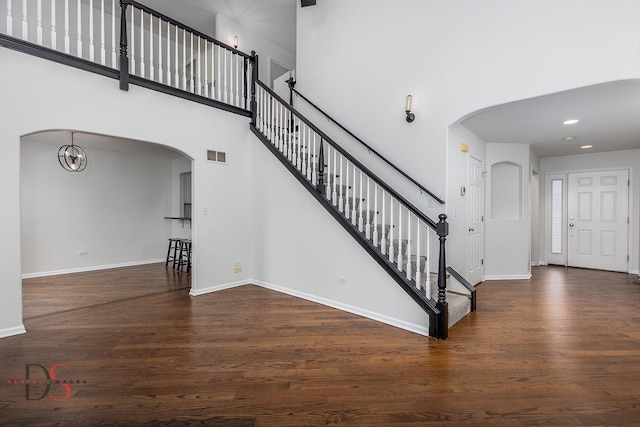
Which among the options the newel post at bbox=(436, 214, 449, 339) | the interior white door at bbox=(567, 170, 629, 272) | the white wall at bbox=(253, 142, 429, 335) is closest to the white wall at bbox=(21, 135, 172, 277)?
the white wall at bbox=(253, 142, 429, 335)

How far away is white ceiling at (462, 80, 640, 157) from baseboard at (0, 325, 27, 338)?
5.57 m

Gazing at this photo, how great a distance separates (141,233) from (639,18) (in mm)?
8513

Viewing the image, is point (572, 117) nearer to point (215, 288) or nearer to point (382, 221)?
point (382, 221)

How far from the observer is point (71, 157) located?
5.57 meters

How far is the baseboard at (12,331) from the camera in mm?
2871

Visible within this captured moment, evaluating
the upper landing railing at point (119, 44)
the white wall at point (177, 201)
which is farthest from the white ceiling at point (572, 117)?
the white wall at point (177, 201)

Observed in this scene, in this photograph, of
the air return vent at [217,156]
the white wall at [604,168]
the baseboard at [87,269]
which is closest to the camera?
the air return vent at [217,156]

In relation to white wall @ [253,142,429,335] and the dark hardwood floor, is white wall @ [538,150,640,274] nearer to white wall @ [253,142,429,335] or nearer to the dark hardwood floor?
the dark hardwood floor

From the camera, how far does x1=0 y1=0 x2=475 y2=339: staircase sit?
3.00 meters

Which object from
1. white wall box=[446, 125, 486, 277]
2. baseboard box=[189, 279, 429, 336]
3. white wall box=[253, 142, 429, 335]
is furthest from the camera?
white wall box=[446, 125, 486, 277]

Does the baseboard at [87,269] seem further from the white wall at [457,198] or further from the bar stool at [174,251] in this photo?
the white wall at [457,198]

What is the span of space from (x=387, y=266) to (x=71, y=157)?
6111 mm

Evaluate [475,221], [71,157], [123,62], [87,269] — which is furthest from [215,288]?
[475,221]

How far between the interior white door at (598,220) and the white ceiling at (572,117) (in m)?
0.82
